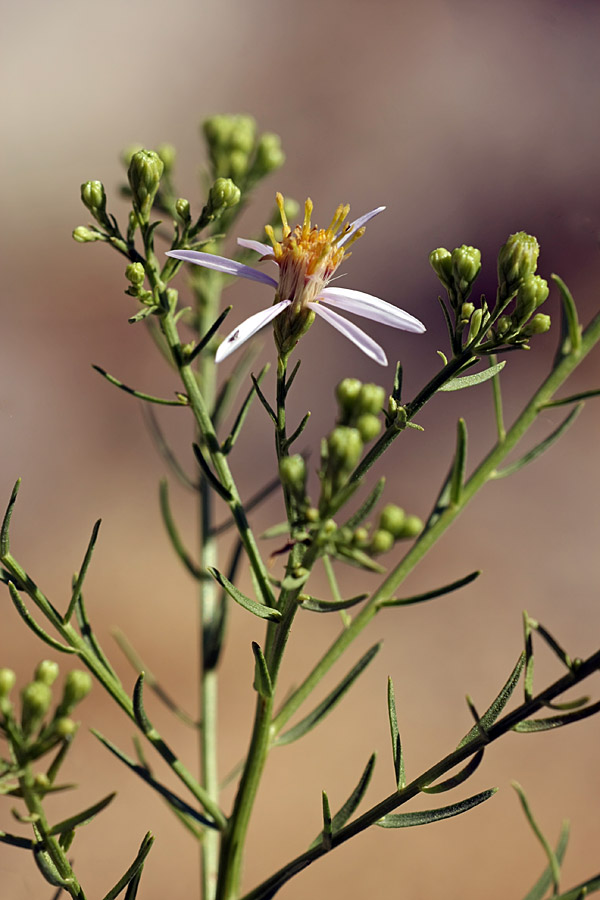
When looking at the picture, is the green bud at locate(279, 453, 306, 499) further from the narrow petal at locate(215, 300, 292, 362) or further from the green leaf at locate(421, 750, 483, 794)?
the green leaf at locate(421, 750, 483, 794)

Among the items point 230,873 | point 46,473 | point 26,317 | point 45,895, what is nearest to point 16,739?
point 230,873

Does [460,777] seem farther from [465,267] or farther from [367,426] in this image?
[465,267]

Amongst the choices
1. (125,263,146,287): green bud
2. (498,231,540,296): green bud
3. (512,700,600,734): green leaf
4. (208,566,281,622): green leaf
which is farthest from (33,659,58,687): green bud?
(498,231,540,296): green bud

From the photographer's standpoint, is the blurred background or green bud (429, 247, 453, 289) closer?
green bud (429, 247, 453, 289)

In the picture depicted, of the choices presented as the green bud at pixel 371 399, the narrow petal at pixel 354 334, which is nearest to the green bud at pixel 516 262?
the narrow petal at pixel 354 334

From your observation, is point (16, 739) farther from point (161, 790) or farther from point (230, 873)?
point (230, 873)

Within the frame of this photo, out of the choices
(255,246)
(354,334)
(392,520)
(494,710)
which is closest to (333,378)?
(255,246)
